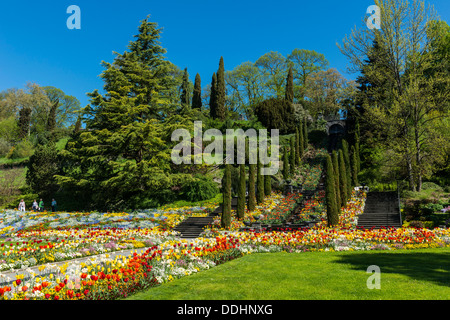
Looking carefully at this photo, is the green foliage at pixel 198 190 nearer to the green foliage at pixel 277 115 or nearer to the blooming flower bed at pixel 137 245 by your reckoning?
the blooming flower bed at pixel 137 245

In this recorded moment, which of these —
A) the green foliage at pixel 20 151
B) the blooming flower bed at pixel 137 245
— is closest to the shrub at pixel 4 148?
the green foliage at pixel 20 151

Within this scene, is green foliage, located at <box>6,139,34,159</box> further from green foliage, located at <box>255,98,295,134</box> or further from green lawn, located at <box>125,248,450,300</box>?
green lawn, located at <box>125,248,450,300</box>

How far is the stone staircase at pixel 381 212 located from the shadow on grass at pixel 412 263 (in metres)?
7.63

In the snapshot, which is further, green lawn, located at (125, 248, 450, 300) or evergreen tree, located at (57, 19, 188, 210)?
evergreen tree, located at (57, 19, 188, 210)

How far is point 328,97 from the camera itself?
5472 cm

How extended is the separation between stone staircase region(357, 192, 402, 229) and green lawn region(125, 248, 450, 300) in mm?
8305

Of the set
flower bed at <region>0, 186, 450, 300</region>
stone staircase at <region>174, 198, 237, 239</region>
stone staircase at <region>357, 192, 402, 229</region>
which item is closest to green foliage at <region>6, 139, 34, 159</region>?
flower bed at <region>0, 186, 450, 300</region>

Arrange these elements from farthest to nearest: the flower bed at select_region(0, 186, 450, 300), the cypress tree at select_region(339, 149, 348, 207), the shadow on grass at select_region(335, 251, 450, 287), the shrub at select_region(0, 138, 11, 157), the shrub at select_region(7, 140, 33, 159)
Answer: the shrub at select_region(0, 138, 11, 157) → the shrub at select_region(7, 140, 33, 159) → the cypress tree at select_region(339, 149, 348, 207) → the shadow on grass at select_region(335, 251, 450, 287) → the flower bed at select_region(0, 186, 450, 300)

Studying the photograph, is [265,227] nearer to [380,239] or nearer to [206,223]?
[206,223]

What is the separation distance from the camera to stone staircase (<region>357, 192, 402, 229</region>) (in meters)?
17.6

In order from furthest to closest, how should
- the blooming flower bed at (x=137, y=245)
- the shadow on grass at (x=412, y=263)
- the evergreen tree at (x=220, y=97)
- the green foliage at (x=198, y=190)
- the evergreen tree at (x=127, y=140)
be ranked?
the evergreen tree at (x=220, y=97)
the green foliage at (x=198, y=190)
the evergreen tree at (x=127, y=140)
the shadow on grass at (x=412, y=263)
the blooming flower bed at (x=137, y=245)

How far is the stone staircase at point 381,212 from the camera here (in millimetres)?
17641

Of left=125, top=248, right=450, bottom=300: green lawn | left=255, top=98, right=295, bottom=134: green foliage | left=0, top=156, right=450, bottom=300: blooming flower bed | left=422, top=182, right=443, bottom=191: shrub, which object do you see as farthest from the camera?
left=255, top=98, right=295, bottom=134: green foliage

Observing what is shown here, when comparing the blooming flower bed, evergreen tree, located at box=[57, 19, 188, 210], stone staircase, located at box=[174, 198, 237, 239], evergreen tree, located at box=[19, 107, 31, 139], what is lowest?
stone staircase, located at box=[174, 198, 237, 239]
